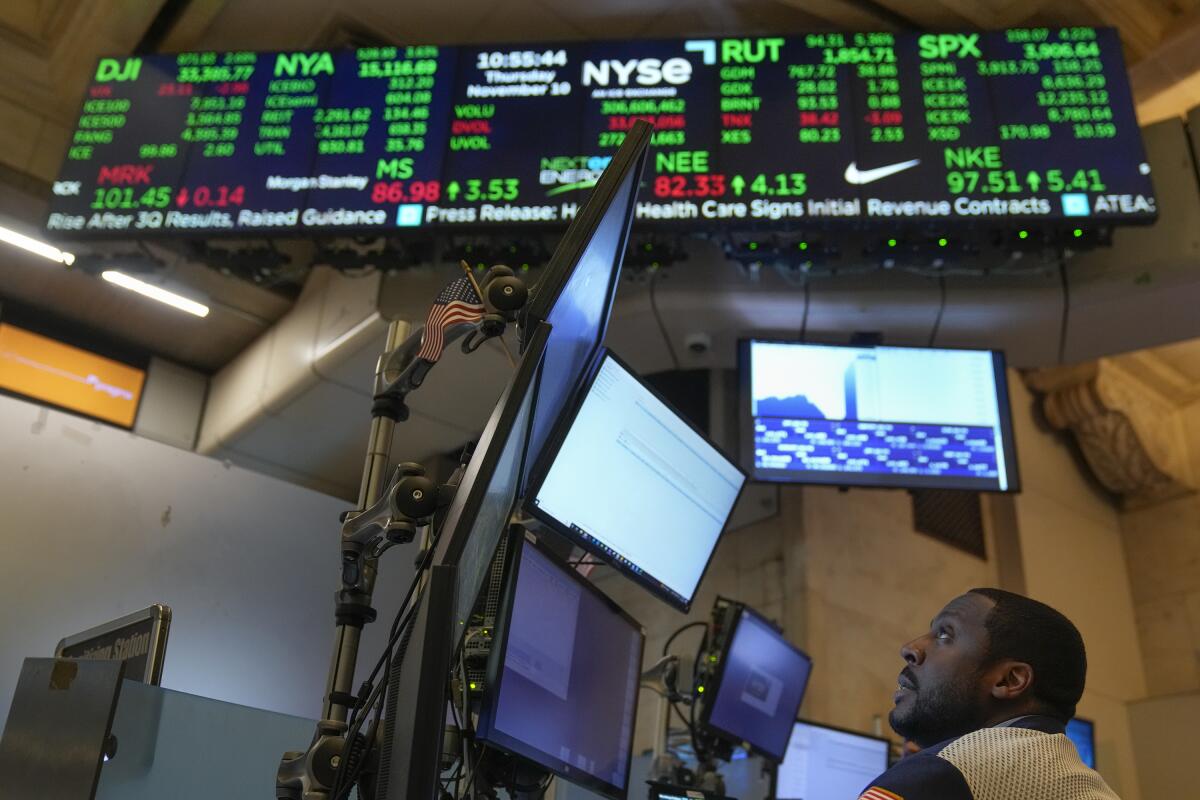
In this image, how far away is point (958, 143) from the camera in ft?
11.7

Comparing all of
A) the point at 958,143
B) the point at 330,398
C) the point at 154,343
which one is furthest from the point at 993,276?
the point at 154,343

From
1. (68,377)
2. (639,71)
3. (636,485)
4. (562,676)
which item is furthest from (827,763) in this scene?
(68,377)

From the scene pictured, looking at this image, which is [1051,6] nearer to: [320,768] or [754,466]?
[754,466]

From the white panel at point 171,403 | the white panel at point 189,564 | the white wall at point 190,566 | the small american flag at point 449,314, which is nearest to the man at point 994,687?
the small american flag at point 449,314

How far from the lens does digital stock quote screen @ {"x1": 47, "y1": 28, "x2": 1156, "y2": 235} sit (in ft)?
11.4

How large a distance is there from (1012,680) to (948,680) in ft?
0.28

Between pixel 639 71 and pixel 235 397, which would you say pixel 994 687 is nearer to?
pixel 639 71

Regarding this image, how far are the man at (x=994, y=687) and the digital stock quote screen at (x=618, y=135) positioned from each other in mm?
2167

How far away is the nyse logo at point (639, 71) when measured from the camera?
3789mm

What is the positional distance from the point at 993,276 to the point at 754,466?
124 cm

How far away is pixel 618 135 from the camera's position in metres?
3.68

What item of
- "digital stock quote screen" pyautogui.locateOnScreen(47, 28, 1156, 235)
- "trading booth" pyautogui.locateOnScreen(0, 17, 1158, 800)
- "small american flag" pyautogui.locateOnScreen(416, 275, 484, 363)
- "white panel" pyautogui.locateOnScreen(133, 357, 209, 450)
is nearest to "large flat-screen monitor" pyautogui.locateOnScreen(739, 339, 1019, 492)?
"trading booth" pyautogui.locateOnScreen(0, 17, 1158, 800)

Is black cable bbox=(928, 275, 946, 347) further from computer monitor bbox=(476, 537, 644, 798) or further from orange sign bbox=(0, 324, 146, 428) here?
orange sign bbox=(0, 324, 146, 428)

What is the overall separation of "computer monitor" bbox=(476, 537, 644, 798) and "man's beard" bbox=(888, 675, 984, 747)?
524mm
